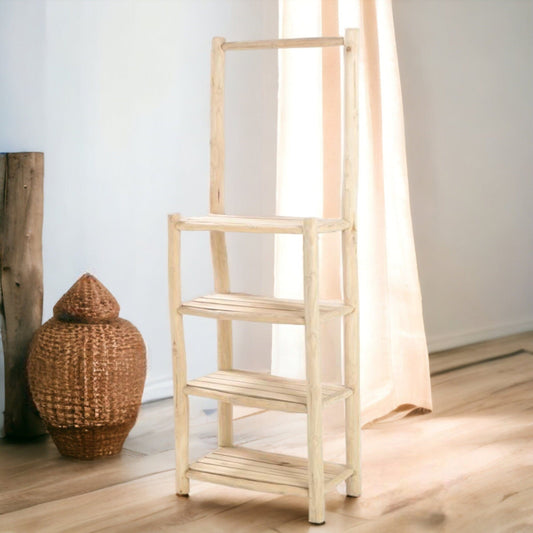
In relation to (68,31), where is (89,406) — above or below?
below

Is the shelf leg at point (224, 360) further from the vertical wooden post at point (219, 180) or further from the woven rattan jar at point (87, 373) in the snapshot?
the woven rattan jar at point (87, 373)

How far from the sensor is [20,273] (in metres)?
2.31

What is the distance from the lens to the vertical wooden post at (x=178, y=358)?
1872 millimetres

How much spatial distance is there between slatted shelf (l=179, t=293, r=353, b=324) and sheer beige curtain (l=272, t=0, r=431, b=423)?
0.63m

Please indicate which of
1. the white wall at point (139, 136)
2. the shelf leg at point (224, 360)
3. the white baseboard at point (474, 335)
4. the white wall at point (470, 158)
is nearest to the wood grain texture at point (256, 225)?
the shelf leg at point (224, 360)

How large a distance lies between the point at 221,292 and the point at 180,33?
1.00 m

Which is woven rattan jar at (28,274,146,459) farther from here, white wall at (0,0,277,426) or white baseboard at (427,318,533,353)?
white baseboard at (427,318,533,353)

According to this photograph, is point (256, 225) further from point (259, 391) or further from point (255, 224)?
point (259, 391)

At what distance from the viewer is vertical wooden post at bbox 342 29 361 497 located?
1.86 metres

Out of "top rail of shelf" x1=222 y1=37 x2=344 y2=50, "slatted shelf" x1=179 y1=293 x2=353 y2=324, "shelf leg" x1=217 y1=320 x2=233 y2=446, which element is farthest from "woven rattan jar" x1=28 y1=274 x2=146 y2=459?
"top rail of shelf" x1=222 y1=37 x2=344 y2=50

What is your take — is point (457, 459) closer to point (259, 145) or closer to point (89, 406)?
point (89, 406)

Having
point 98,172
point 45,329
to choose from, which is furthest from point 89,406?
point 98,172

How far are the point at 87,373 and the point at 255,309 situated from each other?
0.52 m

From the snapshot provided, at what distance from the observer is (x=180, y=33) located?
2.71 metres
